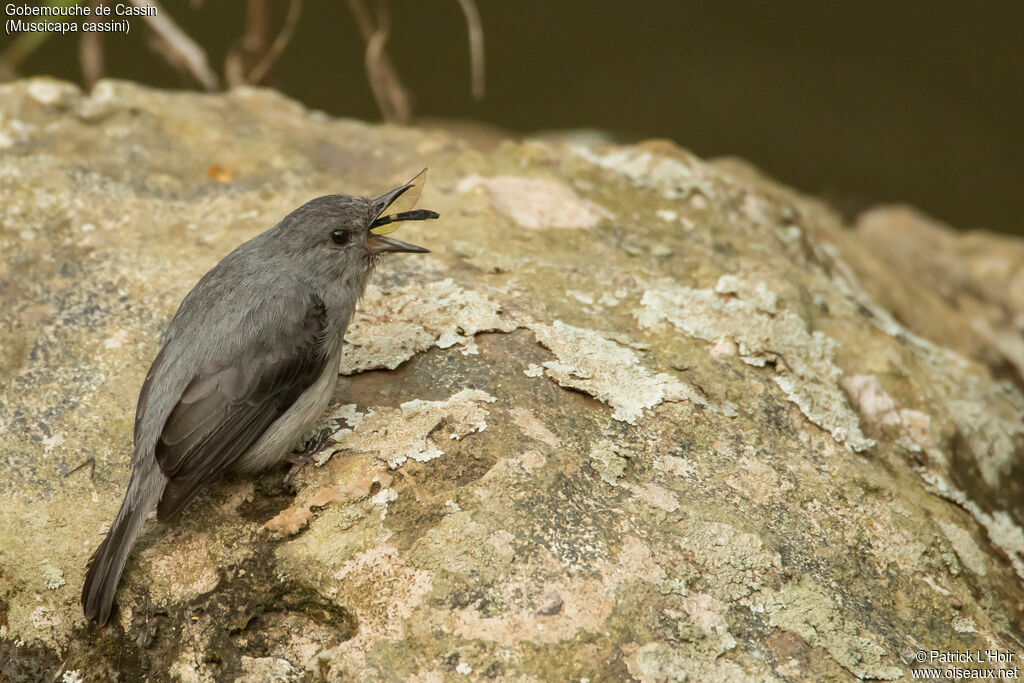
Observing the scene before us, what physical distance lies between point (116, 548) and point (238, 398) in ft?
2.04

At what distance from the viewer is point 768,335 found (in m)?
3.89

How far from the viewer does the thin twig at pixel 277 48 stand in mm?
5613

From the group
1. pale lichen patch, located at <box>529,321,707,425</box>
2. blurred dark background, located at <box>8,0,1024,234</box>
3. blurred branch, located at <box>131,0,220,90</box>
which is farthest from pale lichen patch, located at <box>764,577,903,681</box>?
blurred dark background, located at <box>8,0,1024,234</box>

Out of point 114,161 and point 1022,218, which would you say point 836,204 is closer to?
point 1022,218

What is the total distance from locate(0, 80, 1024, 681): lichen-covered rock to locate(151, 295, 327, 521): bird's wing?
158 mm

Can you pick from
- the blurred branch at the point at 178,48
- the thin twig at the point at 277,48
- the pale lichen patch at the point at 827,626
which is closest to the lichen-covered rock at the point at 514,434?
the pale lichen patch at the point at 827,626

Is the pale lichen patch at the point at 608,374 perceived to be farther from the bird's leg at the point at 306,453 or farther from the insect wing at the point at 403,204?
the bird's leg at the point at 306,453

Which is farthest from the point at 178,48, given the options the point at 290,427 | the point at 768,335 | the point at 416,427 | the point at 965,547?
the point at 965,547

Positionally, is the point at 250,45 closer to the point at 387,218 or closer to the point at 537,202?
the point at 537,202

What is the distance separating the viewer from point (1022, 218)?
8406 millimetres

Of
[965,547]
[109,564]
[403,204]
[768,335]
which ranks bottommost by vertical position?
[109,564]

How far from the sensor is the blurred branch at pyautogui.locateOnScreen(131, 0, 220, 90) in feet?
17.8

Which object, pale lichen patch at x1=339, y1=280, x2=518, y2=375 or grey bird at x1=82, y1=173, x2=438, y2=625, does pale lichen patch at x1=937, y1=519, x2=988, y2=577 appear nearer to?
pale lichen patch at x1=339, y1=280, x2=518, y2=375

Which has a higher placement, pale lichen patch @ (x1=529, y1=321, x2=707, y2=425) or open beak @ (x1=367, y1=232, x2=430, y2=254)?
open beak @ (x1=367, y1=232, x2=430, y2=254)
